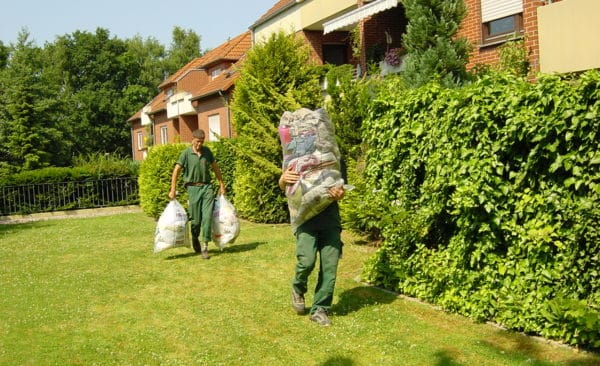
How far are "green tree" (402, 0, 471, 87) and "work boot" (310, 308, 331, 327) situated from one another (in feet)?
26.9

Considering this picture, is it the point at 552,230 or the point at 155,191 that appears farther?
the point at 155,191

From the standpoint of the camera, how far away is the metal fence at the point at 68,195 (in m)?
22.3

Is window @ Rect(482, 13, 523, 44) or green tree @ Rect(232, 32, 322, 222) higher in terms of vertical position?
window @ Rect(482, 13, 523, 44)

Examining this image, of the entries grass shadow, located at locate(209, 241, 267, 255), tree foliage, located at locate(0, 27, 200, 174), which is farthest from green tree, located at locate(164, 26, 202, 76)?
grass shadow, located at locate(209, 241, 267, 255)

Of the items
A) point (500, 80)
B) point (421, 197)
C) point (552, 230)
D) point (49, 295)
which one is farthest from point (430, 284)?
point (49, 295)

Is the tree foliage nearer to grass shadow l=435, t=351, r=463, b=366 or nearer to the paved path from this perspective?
the paved path

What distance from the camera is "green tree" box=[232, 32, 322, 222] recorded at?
14938 mm

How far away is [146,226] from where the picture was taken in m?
17.4

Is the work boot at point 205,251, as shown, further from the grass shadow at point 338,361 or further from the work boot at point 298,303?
the grass shadow at point 338,361

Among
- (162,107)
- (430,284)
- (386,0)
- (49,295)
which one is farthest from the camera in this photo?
(162,107)

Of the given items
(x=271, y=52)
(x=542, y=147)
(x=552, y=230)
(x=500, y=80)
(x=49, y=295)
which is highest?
(x=271, y=52)

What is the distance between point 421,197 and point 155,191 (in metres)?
13.2

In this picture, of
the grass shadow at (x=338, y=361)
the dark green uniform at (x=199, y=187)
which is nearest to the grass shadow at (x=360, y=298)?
the grass shadow at (x=338, y=361)

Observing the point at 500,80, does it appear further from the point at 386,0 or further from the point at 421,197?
the point at 386,0
